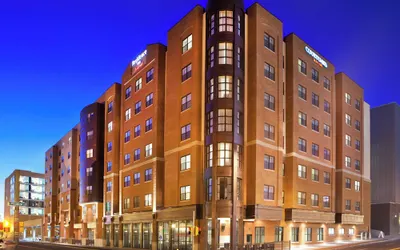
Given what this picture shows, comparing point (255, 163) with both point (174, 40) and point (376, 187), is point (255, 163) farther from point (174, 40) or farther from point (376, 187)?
point (376, 187)

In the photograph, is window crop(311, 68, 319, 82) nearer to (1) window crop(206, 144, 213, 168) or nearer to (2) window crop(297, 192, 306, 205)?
(2) window crop(297, 192, 306, 205)

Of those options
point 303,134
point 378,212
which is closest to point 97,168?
point 303,134

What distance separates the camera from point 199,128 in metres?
54.8

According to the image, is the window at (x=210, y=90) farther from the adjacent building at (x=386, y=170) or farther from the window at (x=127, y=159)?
Result: the adjacent building at (x=386, y=170)

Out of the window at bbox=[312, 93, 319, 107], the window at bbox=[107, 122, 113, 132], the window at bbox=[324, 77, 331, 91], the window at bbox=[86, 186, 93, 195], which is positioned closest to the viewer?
the window at bbox=[312, 93, 319, 107]

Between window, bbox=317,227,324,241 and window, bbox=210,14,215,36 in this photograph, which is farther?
window, bbox=317,227,324,241

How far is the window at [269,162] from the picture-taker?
178ft

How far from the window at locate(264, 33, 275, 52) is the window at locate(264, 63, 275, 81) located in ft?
7.97

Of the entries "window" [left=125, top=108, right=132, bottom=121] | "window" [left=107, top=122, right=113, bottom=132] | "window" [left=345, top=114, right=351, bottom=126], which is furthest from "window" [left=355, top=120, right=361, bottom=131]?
A: "window" [left=107, top=122, right=113, bottom=132]

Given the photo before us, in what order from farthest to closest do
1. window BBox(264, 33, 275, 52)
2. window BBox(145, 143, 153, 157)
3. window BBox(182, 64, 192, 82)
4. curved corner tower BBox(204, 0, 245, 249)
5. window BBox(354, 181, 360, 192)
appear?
window BBox(354, 181, 360, 192), window BBox(145, 143, 153, 157), window BBox(182, 64, 192, 82), window BBox(264, 33, 275, 52), curved corner tower BBox(204, 0, 245, 249)

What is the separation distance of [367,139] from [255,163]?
1701 inches

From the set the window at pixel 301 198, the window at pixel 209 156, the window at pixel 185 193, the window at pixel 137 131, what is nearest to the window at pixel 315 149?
the window at pixel 301 198

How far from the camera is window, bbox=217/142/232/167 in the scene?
165 ft

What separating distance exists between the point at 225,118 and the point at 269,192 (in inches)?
425
